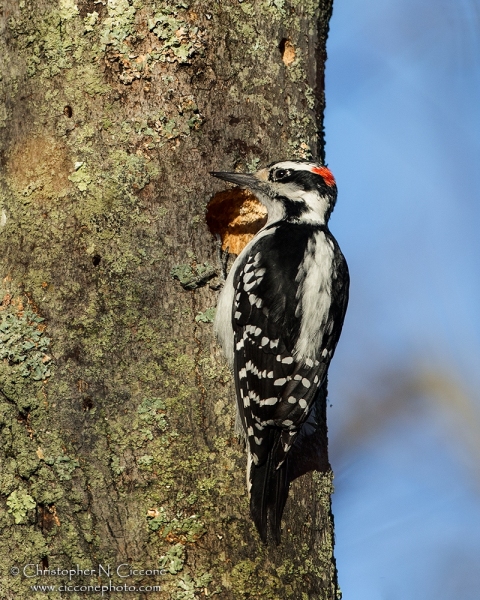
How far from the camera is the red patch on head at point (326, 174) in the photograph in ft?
12.2

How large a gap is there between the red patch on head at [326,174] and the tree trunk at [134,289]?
17 centimetres

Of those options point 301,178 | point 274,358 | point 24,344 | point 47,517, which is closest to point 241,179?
point 301,178

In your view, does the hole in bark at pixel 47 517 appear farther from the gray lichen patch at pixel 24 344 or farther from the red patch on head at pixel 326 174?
the red patch on head at pixel 326 174

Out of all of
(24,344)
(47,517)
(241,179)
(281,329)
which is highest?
(241,179)

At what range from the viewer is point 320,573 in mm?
2820

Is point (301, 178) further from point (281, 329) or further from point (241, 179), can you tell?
point (281, 329)

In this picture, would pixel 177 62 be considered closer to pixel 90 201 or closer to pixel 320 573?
pixel 90 201

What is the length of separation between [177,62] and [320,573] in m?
2.07

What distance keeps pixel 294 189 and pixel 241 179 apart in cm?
56

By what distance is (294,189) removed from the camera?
3.81 metres

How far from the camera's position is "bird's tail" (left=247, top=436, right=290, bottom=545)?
2.73m

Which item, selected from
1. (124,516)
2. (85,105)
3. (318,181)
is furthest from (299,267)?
(124,516)

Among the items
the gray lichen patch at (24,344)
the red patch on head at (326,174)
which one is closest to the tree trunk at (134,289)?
the gray lichen patch at (24,344)

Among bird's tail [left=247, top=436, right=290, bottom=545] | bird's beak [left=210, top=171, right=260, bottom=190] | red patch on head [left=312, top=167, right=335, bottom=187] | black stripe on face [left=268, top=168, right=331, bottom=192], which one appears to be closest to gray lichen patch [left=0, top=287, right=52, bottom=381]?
bird's tail [left=247, top=436, right=290, bottom=545]
